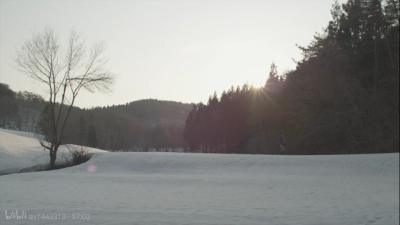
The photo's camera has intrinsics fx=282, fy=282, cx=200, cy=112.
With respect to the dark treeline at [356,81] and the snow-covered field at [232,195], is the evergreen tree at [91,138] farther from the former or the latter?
the dark treeline at [356,81]

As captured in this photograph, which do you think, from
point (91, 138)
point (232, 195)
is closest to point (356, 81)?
point (232, 195)

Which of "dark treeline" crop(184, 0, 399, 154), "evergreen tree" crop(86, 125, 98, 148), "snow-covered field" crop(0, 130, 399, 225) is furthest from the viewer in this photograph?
"evergreen tree" crop(86, 125, 98, 148)

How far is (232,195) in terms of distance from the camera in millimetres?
12367

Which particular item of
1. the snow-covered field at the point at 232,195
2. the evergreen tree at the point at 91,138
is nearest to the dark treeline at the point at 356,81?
the snow-covered field at the point at 232,195

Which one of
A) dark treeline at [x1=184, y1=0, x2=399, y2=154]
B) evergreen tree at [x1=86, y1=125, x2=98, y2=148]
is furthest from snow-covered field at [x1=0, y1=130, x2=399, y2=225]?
evergreen tree at [x1=86, y1=125, x2=98, y2=148]

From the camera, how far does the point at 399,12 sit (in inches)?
111

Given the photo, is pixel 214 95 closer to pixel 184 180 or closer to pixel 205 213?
pixel 184 180

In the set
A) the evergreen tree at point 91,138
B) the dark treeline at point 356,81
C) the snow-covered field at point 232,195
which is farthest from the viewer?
the evergreen tree at point 91,138

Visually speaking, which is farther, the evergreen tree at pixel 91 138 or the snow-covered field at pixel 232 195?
the evergreen tree at pixel 91 138

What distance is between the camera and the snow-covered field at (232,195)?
319 centimetres

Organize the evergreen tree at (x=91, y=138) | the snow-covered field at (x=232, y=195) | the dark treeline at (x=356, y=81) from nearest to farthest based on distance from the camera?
the dark treeline at (x=356, y=81), the snow-covered field at (x=232, y=195), the evergreen tree at (x=91, y=138)

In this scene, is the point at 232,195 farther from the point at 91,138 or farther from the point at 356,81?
the point at 91,138

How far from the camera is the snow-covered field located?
10.5 feet

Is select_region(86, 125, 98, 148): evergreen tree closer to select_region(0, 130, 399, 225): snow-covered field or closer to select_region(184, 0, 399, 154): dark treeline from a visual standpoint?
select_region(0, 130, 399, 225): snow-covered field
